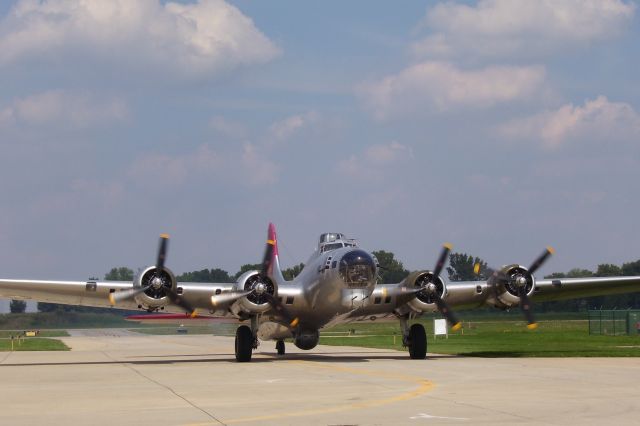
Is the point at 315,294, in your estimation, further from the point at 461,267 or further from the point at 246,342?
the point at 461,267

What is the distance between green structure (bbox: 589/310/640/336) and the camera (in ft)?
176

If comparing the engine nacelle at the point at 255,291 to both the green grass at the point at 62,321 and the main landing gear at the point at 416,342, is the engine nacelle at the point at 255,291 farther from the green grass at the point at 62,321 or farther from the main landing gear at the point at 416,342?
the green grass at the point at 62,321

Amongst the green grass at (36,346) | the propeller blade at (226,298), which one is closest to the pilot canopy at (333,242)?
the propeller blade at (226,298)

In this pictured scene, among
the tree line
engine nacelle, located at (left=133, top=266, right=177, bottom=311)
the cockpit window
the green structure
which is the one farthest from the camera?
the tree line

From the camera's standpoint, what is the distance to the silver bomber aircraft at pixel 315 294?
95.3 feet

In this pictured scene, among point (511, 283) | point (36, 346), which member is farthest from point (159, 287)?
point (36, 346)

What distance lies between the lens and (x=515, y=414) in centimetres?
1302

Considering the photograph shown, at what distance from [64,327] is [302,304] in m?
105

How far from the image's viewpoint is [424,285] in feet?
96.9

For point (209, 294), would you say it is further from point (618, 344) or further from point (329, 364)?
point (618, 344)

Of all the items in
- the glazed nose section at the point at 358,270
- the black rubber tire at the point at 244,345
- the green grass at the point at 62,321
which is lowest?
the black rubber tire at the point at 244,345

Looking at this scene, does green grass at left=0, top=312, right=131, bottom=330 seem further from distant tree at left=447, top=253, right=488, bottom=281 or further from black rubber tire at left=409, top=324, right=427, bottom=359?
black rubber tire at left=409, top=324, right=427, bottom=359

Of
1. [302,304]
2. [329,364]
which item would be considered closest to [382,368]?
[329,364]

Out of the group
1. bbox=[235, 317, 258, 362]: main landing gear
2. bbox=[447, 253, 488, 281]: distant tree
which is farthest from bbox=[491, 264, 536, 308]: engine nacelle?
bbox=[447, 253, 488, 281]: distant tree
